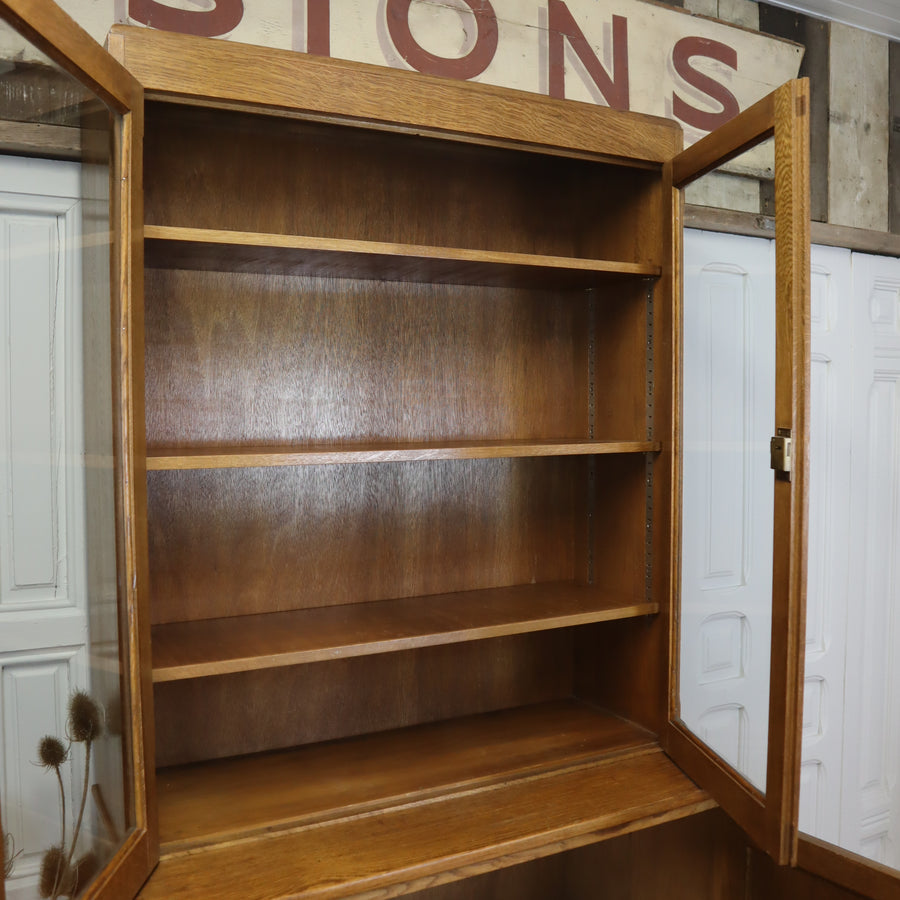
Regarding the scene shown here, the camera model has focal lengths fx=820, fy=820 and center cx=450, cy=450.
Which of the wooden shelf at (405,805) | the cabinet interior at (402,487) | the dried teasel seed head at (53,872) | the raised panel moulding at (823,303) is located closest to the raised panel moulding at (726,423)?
the cabinet interior at (402,487)

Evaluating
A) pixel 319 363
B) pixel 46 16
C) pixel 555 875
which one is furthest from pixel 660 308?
pixel 555 875

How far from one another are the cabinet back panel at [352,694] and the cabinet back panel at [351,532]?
0.16 m

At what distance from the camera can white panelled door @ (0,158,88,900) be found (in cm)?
100

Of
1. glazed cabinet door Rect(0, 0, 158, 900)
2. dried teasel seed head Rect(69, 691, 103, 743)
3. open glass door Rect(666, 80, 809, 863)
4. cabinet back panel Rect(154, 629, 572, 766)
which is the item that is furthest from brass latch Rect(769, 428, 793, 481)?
dried teasel seed head Rect(69, 691, 103, 743)

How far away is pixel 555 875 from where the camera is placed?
86.7 inches

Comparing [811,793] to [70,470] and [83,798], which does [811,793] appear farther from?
[70,470]

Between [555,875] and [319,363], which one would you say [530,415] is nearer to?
[319,363]

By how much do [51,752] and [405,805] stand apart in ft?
2.43

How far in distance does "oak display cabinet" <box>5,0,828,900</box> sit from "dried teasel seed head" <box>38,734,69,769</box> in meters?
0.19

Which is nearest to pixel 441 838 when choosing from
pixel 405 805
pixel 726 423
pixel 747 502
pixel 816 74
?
pixel 405 805

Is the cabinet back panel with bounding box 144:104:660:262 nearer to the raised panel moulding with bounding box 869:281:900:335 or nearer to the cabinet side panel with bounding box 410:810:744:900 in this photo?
the raised panel moulding with bounding box 869:281:900:335

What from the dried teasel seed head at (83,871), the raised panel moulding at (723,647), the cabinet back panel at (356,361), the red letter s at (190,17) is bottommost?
the dried teasel seed head at (83,871)

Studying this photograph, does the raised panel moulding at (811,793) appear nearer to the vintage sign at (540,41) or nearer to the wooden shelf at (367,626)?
the wooden shelf at (367,626)

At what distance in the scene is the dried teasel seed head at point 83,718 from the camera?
3.90ft
